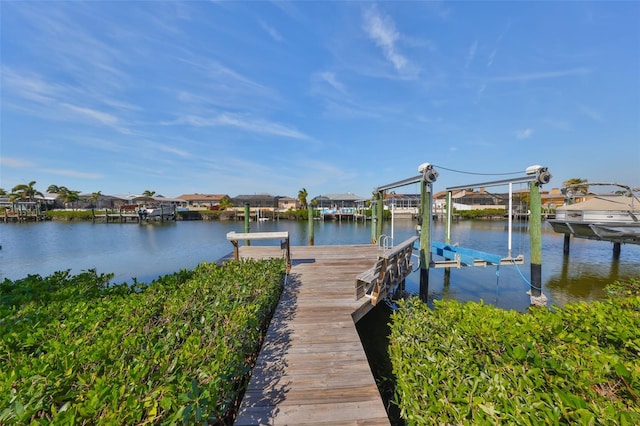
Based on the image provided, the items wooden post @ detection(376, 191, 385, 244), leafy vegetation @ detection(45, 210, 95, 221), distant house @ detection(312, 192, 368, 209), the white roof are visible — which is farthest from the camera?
distant house @ detection(312, 192, 368, 209)

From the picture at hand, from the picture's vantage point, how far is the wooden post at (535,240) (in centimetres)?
787

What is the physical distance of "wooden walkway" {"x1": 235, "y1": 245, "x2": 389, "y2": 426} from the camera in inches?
102

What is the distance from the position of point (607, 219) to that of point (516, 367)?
17656 mm

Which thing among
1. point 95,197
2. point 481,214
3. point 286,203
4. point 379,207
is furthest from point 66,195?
point 481,214

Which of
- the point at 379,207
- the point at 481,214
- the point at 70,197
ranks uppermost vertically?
the point at 70,197

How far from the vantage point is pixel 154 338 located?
8.46 feet

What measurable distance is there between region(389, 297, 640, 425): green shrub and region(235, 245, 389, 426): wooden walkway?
2.30 ft

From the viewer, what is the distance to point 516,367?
1.93 meters

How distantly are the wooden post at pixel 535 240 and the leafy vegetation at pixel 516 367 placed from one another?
18.3 ft

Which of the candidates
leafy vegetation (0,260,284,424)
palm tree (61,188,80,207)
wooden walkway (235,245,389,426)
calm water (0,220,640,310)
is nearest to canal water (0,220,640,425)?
calm water (0,220,640,310)

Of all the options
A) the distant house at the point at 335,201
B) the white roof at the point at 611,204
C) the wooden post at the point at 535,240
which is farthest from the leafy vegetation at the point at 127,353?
the distant house at the point at 335,201

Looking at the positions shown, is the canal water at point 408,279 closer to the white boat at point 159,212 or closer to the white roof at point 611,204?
the white roof at point 611,204

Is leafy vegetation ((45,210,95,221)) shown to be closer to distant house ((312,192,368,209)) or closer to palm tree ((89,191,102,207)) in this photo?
palm tree ((89,191,102,207))

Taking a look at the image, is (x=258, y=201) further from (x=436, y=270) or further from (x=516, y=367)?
(x=516, y=367)
